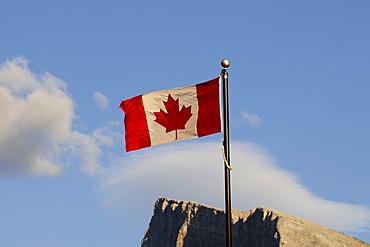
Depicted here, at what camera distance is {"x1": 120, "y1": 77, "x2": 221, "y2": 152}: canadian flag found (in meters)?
34.7

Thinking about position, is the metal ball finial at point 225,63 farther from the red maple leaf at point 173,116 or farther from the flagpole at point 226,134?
the red maple leaf at point 173,116

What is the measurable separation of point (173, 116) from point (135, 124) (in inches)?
66.4

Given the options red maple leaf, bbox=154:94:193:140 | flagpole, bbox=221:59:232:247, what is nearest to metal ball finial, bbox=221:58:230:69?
flagpole, bbox=221:59:232:247

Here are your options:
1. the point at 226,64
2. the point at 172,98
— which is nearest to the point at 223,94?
the point at 226,64

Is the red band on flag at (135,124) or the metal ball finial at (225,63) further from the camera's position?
the red band on flag at (135,124)

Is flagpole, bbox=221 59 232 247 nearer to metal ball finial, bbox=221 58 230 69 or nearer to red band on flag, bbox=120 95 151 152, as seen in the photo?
metal ball finial, bbox=221 58 230 69

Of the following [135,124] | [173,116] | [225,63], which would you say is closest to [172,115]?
[173,116]

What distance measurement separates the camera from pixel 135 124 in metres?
36.3

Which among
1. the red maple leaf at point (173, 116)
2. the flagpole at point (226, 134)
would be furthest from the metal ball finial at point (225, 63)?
the red maple leaf at point (173, 116)

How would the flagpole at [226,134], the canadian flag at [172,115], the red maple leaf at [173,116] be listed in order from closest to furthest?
the flagpole at [226,134] < the canadian flag at [172,115] < the red maple leaf at [173,116]

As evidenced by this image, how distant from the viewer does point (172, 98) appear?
117 ft

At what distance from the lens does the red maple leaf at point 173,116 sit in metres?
35.4

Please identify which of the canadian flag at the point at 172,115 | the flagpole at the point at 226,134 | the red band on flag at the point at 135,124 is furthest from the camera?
the red band on flag at the point at 135,124

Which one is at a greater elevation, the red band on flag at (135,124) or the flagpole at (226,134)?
the red band on flag at (135,124)
